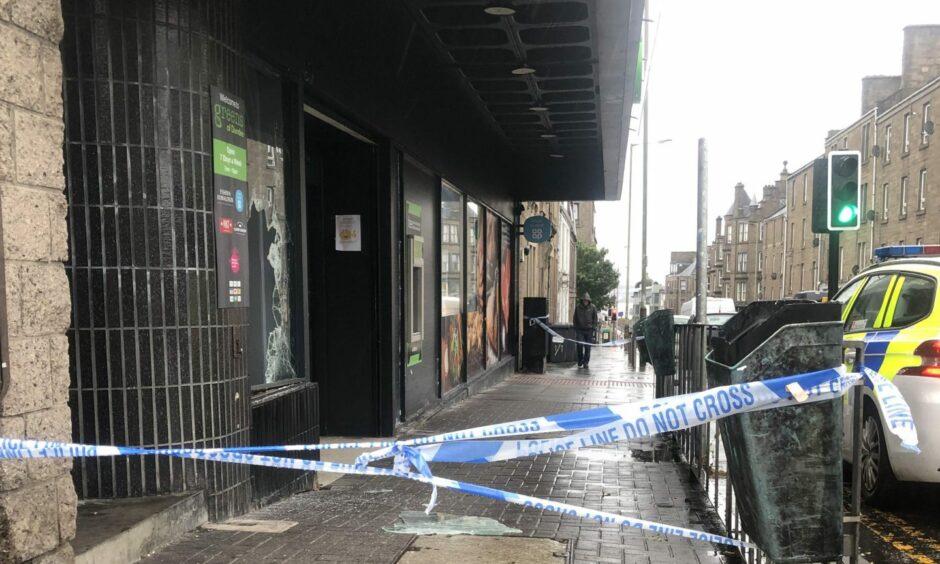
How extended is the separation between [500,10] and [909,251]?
4.21 meters

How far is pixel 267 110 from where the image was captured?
538 cm

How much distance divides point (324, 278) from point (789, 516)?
5.60 metres

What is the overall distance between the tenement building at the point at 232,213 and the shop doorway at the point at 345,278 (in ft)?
0.08

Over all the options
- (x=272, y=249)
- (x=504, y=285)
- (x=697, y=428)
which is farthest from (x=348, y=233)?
(x=504, y=285)

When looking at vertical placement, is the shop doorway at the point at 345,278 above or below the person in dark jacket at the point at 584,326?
above

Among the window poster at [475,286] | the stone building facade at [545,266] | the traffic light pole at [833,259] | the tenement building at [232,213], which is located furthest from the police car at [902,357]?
the stone building facade at [545,266]

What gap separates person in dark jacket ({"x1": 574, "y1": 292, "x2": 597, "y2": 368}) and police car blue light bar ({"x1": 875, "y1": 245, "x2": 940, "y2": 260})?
11412mm

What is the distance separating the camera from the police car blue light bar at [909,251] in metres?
6.15

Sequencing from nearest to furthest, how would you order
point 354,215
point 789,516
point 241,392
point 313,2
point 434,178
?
1. point 789,516
2. point 241,392
3. point 313,2
4. point 354,215
5. point 434,178

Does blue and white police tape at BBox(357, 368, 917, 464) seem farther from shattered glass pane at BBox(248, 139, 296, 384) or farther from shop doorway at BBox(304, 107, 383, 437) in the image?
shop doorway at BBox(304, 107, 383, 437)

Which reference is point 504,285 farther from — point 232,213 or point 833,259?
point 232,213

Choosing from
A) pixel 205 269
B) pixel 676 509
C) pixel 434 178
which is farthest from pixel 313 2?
pixel 676 509

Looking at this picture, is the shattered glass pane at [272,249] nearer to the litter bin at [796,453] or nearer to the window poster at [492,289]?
the litter bin at [796,453]

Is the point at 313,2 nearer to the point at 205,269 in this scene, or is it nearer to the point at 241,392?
the point at 205,269
